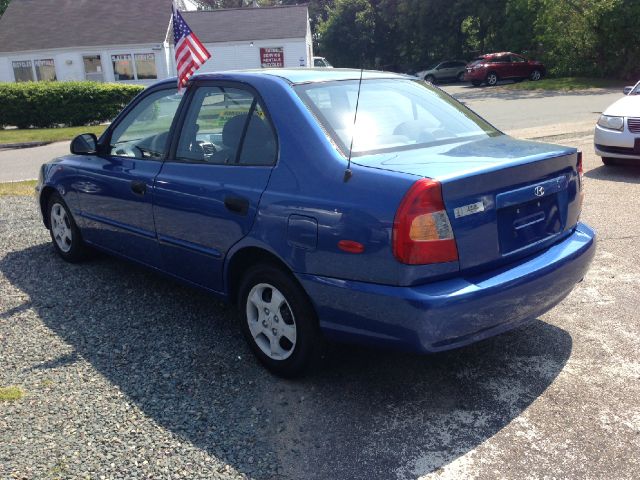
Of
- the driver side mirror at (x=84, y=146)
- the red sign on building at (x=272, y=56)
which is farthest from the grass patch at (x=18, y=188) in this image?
the red sign on building at (x=272, y=56)

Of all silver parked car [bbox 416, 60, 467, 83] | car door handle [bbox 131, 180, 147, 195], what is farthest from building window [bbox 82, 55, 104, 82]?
car door handle [bbox 131, 180, 147, 195]

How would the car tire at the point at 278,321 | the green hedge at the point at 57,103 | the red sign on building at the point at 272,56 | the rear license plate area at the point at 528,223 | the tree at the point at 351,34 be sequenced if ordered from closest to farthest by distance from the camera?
1. the rear license plate area at the point at 528,223
2. the car tire at the point at 278,321
3. the green hedge at the point at 57,103
4. the red sign on building at the point at 272,56
5. the tree at the point at 351,34

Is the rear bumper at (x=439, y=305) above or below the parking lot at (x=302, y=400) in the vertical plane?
above

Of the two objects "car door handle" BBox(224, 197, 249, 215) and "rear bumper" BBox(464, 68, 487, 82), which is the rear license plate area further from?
"rear bumper" BBox(464, 68, 487, 82)

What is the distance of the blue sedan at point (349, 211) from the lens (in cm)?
301

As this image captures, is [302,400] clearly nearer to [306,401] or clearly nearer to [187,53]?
[306,401]

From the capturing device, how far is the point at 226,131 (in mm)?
3988

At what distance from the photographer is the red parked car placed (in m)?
33.6

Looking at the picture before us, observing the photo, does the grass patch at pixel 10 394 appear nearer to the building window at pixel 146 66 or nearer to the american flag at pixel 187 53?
the american flag at pixel 187 53

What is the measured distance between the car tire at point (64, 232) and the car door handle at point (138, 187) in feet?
4.42

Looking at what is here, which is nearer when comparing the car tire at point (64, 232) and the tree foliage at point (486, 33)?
the car tire at point (64, 232)

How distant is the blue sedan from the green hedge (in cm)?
1848

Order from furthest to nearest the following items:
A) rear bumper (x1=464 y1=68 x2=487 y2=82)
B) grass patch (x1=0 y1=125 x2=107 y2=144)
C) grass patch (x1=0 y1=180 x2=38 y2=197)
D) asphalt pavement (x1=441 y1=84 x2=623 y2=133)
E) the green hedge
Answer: rear bumper (x1=464 y1=68 x2=487 y2=82) < the green hedge < grass patch (x1=0 y1=125 x2=107 y2=144) < asphalt pavement (x1=441 y1=84 x2=623 y2=133) < grass patch (x1=0 y1=180 x2=38 y2=197)

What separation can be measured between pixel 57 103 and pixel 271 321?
20.4 m
